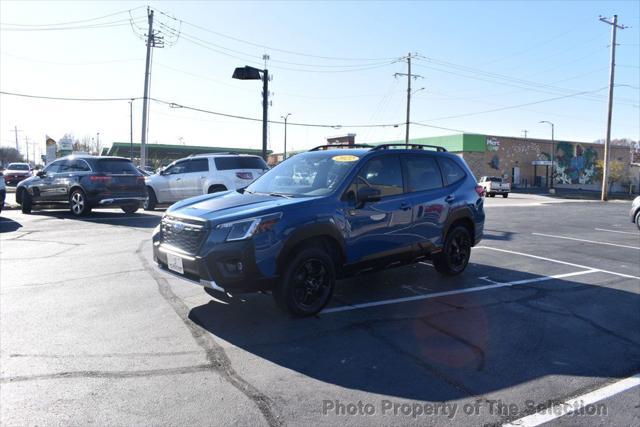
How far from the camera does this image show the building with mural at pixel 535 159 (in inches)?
2212

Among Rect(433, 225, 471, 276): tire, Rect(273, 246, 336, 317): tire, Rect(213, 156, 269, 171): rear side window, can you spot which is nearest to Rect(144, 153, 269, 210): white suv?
Rect(213, 156, 269, 171): rear side window

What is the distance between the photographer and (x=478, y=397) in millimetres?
3389

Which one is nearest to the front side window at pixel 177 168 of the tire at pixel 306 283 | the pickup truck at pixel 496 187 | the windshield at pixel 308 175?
the windshield at pixel 308 175

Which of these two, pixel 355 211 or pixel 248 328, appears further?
pixel 355 211

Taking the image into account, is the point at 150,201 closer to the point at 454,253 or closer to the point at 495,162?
the point at 454,253

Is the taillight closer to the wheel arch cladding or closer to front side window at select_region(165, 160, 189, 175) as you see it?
front side window at select_region(165, 160, 189, 175)

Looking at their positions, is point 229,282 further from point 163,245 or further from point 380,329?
point 380,329

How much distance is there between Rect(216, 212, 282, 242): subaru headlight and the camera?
4449mm

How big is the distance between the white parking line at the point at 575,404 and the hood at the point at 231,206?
8.98 ft

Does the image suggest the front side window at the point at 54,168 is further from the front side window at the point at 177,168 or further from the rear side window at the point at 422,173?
the rear side window at the point at 422,173

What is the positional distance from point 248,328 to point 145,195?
1028cm

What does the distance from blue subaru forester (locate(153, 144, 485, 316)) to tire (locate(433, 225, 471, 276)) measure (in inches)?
1.0

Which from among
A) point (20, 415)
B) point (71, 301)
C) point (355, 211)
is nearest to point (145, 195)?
point (71, 301)

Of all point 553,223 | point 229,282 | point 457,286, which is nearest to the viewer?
point 229,282
